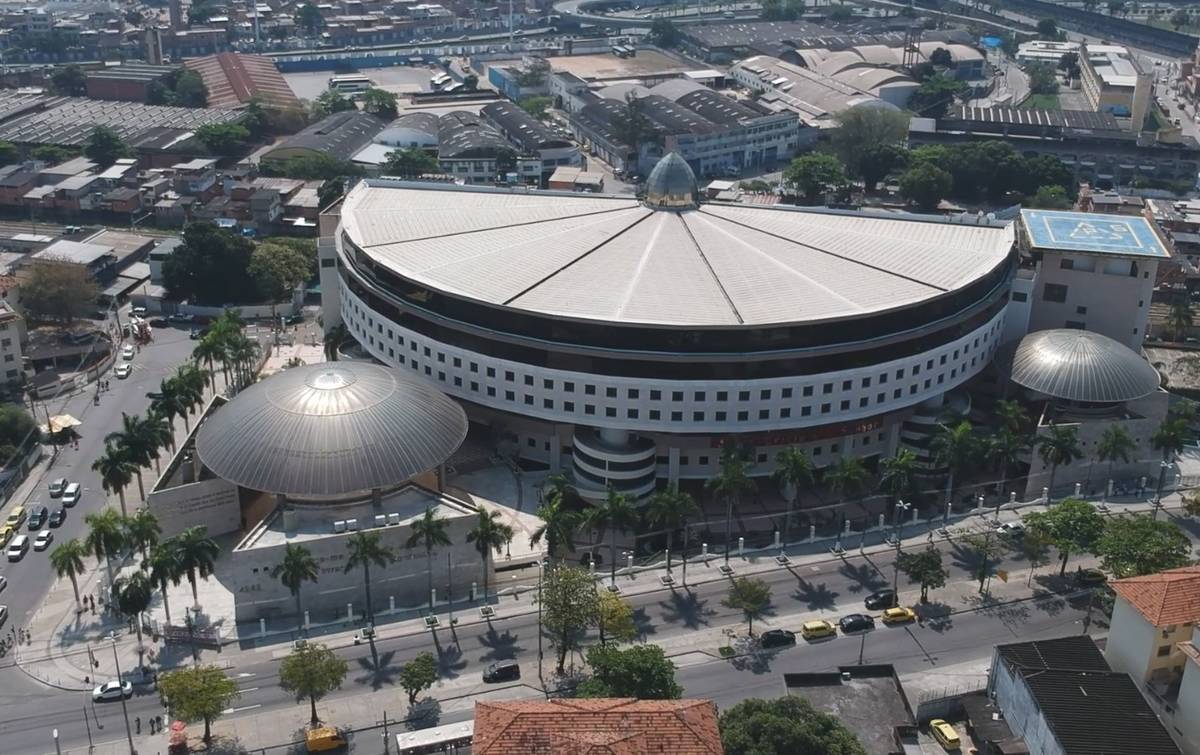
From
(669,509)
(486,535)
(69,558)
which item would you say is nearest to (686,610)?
(669,509)

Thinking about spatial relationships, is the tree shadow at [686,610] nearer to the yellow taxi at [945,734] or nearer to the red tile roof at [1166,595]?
the yellow taxi at [945,734]

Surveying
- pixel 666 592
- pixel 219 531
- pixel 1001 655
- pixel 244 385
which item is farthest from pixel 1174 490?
pixel 244 385

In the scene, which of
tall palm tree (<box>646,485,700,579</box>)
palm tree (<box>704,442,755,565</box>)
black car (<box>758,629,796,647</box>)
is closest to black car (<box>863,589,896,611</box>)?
black car (<box>758,629,796,647</box>)

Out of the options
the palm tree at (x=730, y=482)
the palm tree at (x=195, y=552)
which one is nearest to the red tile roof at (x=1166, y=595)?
the palm tree at (x=730, y=482)

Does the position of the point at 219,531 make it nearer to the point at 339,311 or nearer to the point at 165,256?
the point at 339,311

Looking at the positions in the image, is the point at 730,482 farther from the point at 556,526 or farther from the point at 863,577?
the point at 556,526

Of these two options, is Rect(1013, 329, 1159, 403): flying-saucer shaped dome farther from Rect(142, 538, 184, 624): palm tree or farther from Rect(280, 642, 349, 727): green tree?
Rect(142, 538, 184, 624): palm tree
